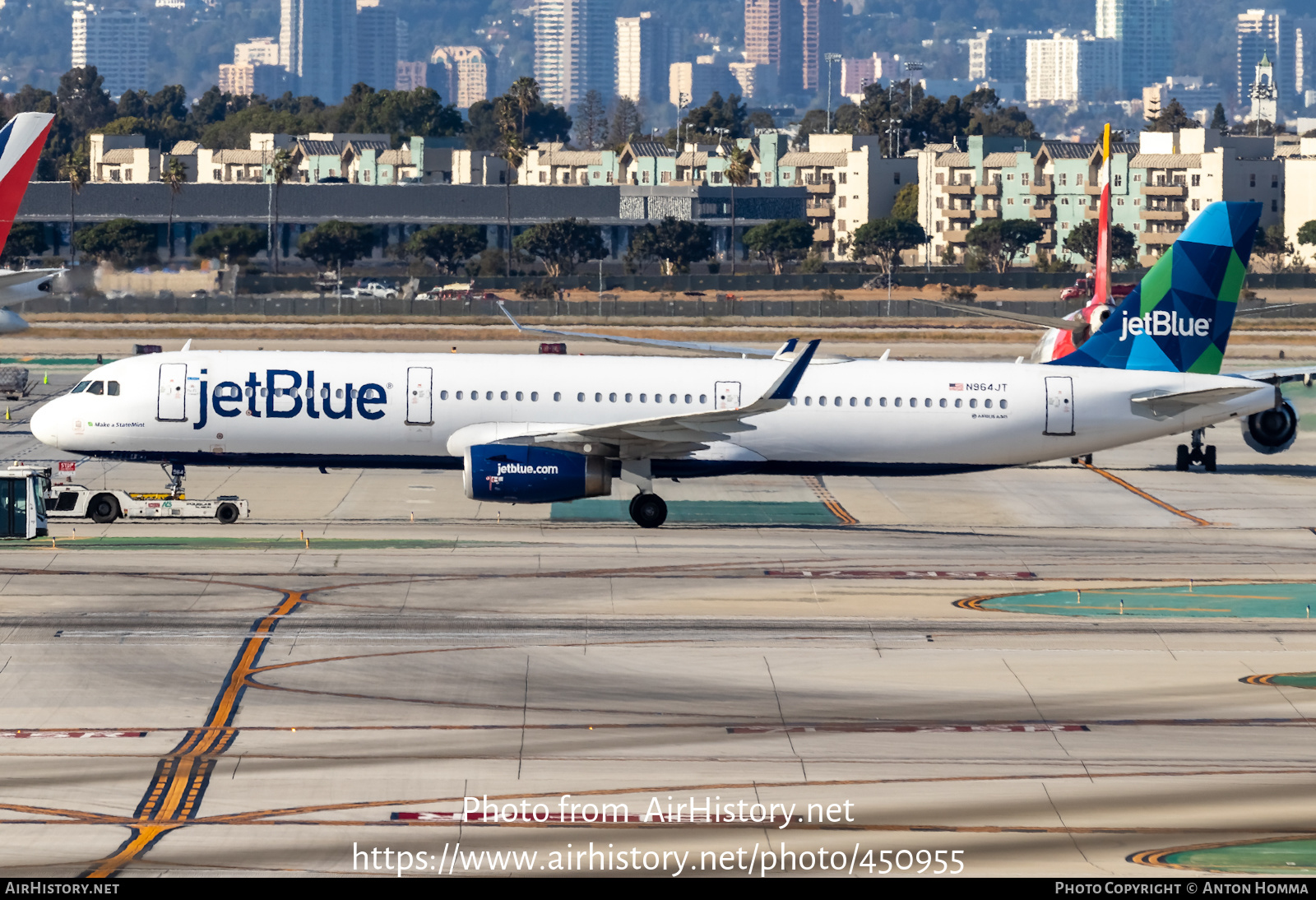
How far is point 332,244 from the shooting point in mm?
189625

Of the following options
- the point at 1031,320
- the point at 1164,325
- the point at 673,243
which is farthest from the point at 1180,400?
the point at 673,243

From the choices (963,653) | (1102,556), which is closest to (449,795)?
(963,653)

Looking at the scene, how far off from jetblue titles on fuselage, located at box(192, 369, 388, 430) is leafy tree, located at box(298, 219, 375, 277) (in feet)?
476

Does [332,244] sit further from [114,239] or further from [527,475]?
[527,475]

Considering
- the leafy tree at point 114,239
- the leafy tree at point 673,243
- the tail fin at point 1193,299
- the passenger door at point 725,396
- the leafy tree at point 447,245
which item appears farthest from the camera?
the leafy tree at point 673,243

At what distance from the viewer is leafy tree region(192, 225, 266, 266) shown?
559 feet

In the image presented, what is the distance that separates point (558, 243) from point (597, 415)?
148 metres

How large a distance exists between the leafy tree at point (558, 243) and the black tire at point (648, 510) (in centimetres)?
14581

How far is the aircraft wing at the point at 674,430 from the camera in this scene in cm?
4334

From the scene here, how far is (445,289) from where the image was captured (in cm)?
16512

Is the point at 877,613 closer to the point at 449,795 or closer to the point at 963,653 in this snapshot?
the point at 963,653

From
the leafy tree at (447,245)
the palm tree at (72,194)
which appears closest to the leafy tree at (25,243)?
the palm tree at (72,194)

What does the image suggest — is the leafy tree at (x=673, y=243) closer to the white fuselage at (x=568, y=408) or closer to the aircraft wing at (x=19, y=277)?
the white fuselage at (x=568, y=408)

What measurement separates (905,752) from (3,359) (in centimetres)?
8389
